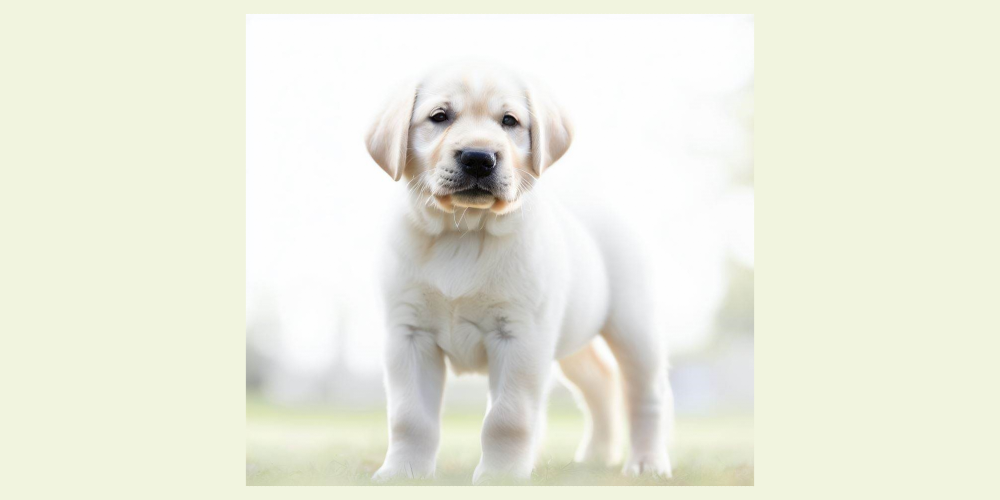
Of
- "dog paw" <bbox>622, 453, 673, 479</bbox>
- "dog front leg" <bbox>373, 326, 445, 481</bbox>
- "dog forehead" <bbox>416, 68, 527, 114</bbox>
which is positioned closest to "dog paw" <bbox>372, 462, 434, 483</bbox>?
"dog front leg" <bbox>373, 326, 445, 481</bbox>

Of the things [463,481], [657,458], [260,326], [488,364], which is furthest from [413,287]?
[657,458]

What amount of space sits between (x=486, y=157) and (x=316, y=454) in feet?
7.66

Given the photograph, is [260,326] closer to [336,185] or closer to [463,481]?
[336,185]

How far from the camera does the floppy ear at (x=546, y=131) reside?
16.4ft

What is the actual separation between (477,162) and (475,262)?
671mm

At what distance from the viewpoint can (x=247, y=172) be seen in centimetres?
577

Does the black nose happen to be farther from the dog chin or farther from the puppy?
the dog chin

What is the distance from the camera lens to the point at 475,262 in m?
5.11

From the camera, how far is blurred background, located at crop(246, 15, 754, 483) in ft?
19.2

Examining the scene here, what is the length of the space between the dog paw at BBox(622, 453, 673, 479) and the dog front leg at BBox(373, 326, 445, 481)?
1344 mm

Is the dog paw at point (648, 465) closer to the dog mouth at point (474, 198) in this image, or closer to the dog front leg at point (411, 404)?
the dog front leg at point (411, 404)

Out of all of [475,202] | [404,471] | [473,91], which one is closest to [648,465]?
[404,471]

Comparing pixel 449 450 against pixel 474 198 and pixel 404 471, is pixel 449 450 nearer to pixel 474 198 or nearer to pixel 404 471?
pixel 404 471

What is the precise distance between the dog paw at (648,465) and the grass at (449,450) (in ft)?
0.26
